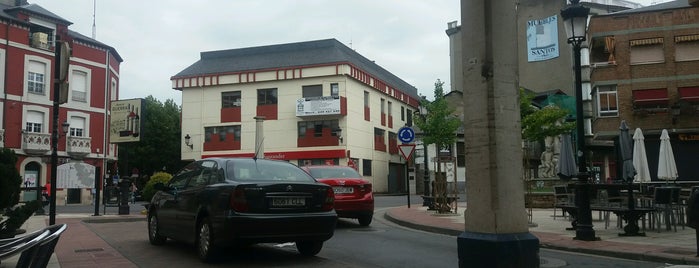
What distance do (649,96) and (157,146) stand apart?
41.9 meters

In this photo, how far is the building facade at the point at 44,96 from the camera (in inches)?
1320

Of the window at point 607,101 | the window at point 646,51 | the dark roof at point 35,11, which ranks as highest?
the dark roof at point 35,11

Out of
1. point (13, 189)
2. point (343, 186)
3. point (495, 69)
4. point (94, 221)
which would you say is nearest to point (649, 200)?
point (343, 186)

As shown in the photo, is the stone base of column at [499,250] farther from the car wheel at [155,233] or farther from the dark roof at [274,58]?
the dark roof at [274,58]

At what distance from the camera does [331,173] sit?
525 inches

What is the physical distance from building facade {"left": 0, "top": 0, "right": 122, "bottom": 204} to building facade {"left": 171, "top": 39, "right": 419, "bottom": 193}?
25.8ft

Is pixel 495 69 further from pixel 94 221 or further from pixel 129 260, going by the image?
pixel 94 221

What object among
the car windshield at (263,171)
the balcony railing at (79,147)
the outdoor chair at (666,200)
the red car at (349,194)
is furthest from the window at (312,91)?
the car windshield at (263,171)

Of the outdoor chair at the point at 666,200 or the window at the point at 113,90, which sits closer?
the outdoor chair at the point at 666,200

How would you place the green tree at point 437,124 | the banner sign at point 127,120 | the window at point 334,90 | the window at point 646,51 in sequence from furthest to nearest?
the window at point 334,90 → the window at point 646,51 → the green tree at point 437,124 → the banner sign at point 127,120

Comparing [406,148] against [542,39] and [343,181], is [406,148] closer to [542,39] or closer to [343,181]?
[343,181]

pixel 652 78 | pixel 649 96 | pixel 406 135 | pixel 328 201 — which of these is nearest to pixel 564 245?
pixel 328 201

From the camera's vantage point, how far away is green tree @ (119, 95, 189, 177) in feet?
173

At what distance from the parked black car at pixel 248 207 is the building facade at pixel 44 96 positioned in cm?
2633
